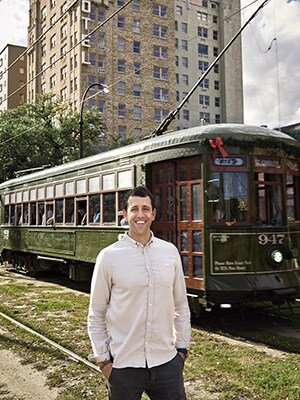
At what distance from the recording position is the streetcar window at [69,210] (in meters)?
11.5

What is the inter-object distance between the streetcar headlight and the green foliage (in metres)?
24.7

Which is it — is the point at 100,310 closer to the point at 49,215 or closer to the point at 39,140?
the point at 49,215

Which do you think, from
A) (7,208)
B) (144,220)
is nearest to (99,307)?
(144,220)

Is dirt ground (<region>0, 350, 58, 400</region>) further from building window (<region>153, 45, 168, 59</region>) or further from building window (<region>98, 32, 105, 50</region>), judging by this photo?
building window (<region>153, 45, 168, 59</region>)

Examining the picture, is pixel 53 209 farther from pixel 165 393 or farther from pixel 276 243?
pixel 165 393

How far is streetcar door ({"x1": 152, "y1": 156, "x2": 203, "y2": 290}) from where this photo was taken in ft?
24.9

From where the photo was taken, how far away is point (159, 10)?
53.4 m

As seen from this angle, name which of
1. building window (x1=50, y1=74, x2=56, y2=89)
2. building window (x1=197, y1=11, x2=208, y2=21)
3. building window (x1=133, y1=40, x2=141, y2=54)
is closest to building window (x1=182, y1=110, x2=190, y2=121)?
building window (x1=133, y1=40, x2=141, y2=54)

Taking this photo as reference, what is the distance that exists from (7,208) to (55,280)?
12.9 feet

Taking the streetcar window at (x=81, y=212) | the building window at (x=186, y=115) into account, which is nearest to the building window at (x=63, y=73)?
the building window at (x=186, y=115)

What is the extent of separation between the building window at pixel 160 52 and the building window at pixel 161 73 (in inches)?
56.0

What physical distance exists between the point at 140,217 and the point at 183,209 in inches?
203

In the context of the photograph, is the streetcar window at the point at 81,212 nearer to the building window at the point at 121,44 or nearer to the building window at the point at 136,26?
the building window at the point at 121,44

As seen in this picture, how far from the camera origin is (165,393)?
107 inches
